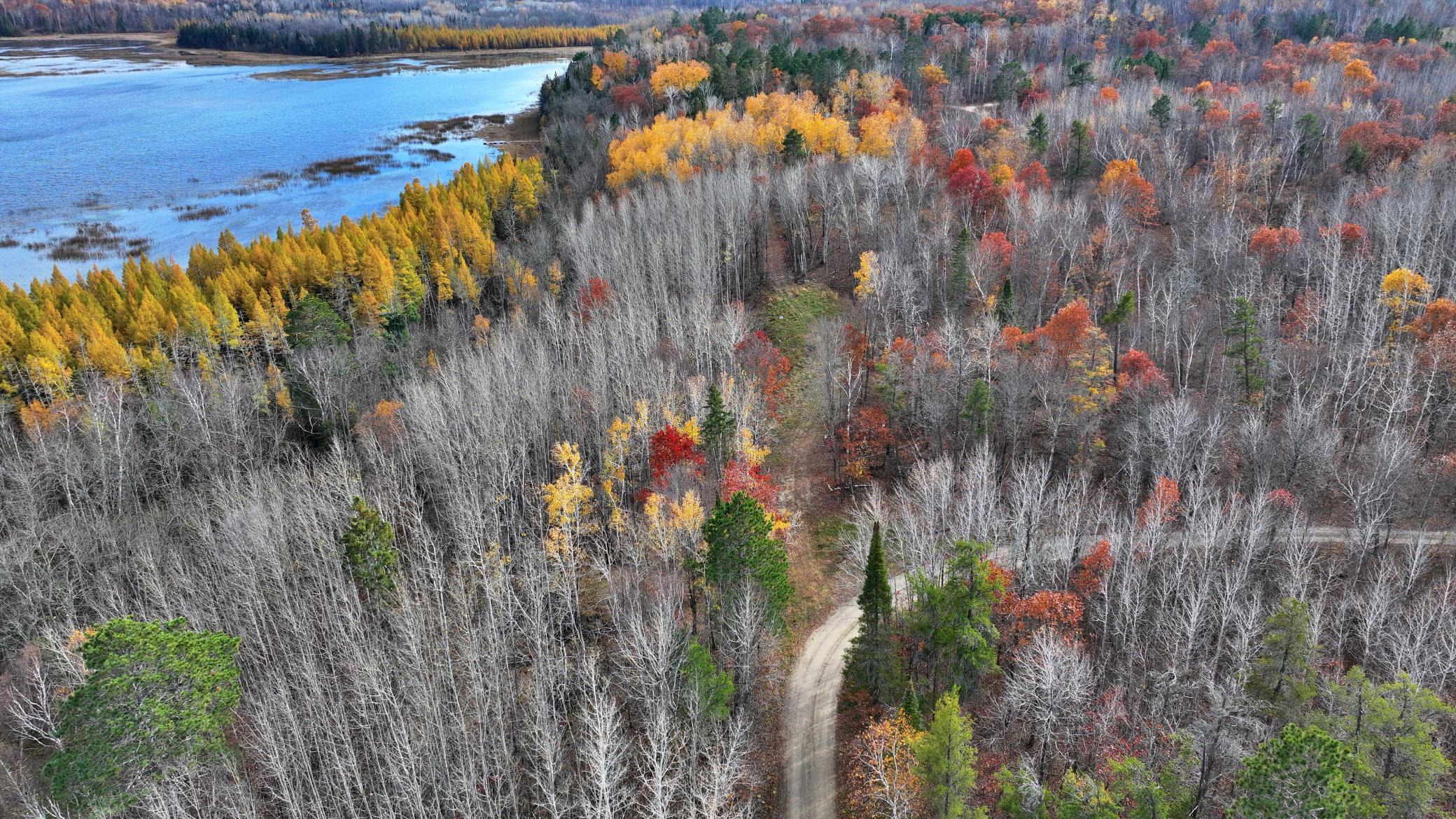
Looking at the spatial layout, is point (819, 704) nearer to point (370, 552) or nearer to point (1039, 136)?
point (370, 552)

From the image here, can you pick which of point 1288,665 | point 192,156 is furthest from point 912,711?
point 192,156

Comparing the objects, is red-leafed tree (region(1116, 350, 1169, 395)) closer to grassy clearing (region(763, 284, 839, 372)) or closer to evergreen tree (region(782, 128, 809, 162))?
grassy clearing (region(763, 284, 839, 372))

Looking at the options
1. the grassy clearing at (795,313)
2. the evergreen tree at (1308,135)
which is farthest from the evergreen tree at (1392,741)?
the evergreen tree at (1308,135)

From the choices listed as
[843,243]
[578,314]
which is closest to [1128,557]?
[578,314]

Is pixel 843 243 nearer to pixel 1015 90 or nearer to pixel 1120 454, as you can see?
pixel 1120 454

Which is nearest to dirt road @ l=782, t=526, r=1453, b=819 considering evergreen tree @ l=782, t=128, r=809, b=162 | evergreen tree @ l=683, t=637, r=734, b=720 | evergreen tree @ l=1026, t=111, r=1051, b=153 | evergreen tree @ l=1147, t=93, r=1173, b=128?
evergreen tree @ l=683, t=637, r=734, b=720
